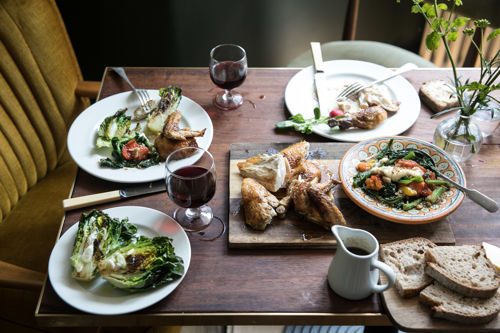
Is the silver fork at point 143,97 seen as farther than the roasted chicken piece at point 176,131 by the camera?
Yes

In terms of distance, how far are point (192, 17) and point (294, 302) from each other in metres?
2.60

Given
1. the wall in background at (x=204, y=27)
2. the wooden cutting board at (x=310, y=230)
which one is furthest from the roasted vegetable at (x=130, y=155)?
the wall in background at (x=204, y=27)

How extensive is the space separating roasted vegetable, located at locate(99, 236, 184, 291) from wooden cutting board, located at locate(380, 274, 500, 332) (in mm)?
578

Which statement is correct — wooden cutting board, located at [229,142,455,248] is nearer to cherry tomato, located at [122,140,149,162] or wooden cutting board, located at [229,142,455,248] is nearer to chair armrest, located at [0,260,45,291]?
cherry tomato, located at [122,140,149,162]

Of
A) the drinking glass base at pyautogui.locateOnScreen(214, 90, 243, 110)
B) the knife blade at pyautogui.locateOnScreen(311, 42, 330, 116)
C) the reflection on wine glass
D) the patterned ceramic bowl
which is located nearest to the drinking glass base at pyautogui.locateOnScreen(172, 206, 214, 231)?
the reflection on wine glass

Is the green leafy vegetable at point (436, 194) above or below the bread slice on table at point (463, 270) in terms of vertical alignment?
above

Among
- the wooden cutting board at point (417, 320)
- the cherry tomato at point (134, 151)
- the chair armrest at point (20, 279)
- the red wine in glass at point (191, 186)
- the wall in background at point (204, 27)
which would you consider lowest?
the wall in background at point (204, 27)

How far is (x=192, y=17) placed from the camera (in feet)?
11.0

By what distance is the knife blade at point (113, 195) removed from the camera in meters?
1.51

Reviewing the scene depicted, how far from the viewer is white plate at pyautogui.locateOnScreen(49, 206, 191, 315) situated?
1.22 meters

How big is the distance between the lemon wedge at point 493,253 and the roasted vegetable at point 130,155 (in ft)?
3.62

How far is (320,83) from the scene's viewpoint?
2.03 m

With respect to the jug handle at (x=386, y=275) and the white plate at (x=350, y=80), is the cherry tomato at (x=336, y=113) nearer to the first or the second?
the white plate at (x=350, y=80)

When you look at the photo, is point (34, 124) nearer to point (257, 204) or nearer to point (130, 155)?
point (130, 155)
